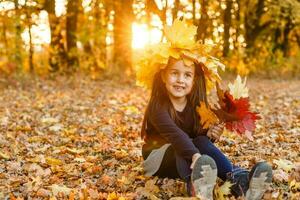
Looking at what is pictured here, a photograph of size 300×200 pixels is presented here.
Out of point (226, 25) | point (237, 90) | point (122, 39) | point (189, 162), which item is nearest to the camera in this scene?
point (189, 162)

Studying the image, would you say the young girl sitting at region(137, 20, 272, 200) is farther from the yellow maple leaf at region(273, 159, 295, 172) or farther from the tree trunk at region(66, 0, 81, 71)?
the tree trunk at region(66, 0, 81, 71)

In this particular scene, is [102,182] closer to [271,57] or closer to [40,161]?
[40,161]

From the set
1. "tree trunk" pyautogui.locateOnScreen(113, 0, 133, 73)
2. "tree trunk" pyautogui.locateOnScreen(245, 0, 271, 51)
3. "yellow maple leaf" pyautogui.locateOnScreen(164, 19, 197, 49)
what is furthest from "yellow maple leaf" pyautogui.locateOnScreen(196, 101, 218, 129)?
"tree trunk" pyautogui.locateOnScreen(245, 0, 271, 51)

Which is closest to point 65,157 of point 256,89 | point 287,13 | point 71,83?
point 71,83

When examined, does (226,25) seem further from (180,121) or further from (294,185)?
(294,185)

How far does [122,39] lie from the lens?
55.9 feet

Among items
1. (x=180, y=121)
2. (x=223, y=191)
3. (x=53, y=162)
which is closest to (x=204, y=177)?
(x=223, y=191)

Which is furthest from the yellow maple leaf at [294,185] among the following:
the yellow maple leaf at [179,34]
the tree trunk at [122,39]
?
the tree trunk at [122,39]

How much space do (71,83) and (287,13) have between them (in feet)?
27.5

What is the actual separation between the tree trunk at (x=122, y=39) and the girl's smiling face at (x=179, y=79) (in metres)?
12.0

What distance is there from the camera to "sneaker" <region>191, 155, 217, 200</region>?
3840 millimetres

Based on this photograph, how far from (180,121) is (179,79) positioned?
1.20 feet

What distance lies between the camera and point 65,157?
587 cm

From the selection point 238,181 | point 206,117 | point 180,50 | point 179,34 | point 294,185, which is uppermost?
point 179,34
